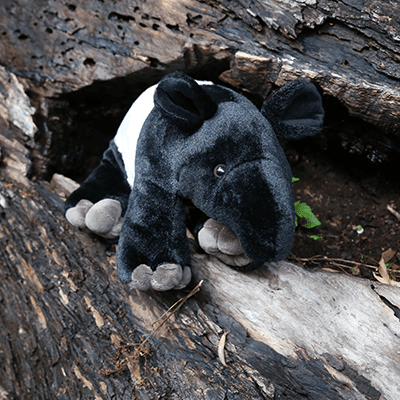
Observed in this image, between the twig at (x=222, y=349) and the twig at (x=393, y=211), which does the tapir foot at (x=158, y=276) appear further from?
the twig at (x=393, y=211)

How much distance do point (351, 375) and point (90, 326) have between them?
2.01m

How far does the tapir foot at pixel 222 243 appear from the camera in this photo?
2.39 metres

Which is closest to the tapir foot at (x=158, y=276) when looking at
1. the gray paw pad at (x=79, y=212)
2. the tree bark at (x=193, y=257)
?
the tree bark at (x=193, y=257)


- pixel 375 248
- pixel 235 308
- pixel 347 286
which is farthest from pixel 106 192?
pixel 375 248

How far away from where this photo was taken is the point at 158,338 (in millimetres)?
2598

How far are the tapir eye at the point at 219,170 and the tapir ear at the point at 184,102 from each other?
0.31 m

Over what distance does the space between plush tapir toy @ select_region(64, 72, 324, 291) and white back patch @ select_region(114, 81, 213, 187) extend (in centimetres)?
1

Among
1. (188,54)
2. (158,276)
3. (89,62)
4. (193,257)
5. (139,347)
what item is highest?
(188,54)

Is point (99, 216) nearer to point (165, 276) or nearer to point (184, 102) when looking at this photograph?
point (165, 276)

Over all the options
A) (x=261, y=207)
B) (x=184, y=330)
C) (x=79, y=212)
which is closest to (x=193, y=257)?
(x=184, y=330)

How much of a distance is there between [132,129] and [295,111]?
127 centimetres

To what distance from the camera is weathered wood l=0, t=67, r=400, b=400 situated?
7.41ft

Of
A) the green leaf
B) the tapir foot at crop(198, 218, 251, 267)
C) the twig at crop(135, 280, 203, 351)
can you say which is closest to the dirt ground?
the green leaf

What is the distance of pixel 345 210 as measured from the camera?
140 inches
